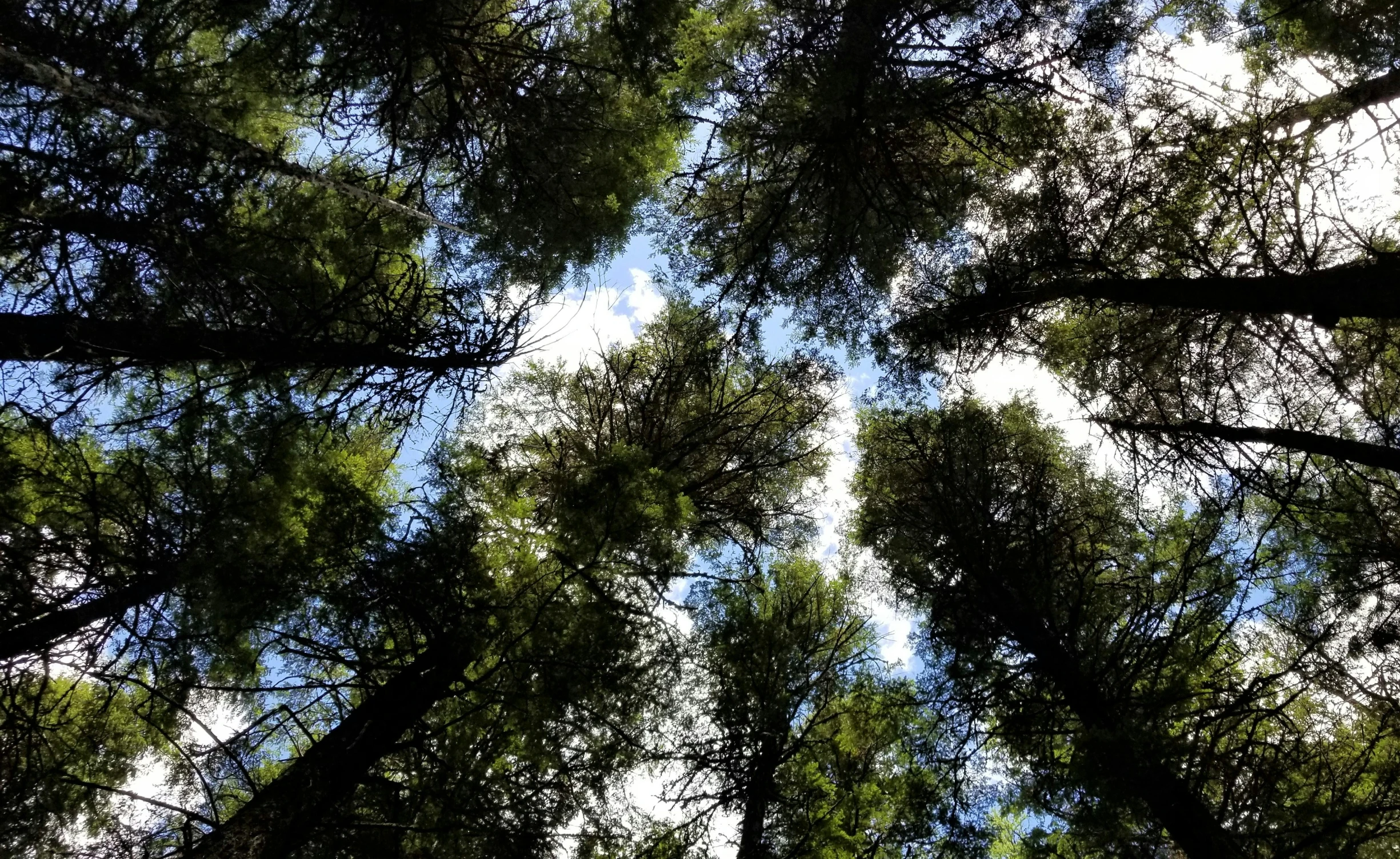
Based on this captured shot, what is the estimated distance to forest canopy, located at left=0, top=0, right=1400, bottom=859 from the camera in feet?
17.7

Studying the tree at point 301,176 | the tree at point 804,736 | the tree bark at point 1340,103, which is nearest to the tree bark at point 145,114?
the tree at point 301,176

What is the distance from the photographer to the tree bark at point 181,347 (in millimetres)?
5012

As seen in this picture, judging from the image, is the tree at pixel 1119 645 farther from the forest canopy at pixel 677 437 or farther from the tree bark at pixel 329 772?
the tree bark at pixel 329 772

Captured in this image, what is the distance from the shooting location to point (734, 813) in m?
7.71

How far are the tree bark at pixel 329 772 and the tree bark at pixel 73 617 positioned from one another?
1.72 m

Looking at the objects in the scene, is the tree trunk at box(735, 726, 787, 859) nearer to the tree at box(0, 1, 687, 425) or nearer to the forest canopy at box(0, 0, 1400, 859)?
the forest canopy at box(0, 0, 1400, 859)

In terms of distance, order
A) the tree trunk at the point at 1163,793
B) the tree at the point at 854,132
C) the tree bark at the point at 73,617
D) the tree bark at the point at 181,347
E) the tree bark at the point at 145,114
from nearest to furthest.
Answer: the tree bark at the point at 145,114 → the tree bark at the point at 181,347 → the tree bark at the point at 73,617 → the tree trunk at the point at 1163,793 → the tree at the point at 854,132

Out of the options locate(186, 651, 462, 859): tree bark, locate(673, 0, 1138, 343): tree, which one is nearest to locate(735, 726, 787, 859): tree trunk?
locate(186, 651, 462, 859): tree bark

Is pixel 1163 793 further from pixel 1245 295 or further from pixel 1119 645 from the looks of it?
pixel 1245 295

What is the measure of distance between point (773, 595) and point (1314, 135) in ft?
27.5

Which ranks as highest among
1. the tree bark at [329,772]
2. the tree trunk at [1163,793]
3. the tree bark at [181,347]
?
the tree bark at [181,347]

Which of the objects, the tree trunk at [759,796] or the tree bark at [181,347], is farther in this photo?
the tree trunk at [759,796]

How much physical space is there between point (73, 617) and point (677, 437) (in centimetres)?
641

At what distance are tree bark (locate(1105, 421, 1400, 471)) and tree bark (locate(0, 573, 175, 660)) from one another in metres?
8.72
